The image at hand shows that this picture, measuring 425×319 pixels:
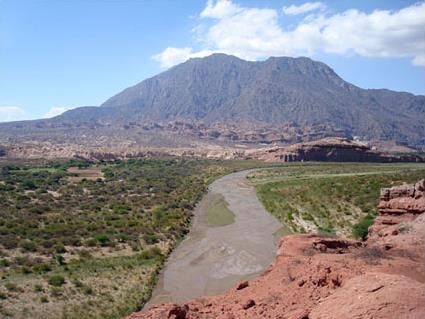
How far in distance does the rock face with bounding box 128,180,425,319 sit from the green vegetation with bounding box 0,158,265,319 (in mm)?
7694

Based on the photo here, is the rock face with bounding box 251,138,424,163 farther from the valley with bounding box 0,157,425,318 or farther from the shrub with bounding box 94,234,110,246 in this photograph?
the shrub with bounding box 94,234,110,246

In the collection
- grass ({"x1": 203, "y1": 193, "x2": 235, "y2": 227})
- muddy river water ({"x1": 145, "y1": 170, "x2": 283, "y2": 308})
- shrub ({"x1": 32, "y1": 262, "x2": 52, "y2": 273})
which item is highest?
shrub ({"x1": 32, "y1": 262, "x2": 52, "y2": 273})

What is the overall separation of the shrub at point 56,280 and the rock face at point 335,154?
102 meters

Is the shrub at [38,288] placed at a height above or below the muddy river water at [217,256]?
above

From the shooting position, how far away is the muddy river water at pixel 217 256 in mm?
25312

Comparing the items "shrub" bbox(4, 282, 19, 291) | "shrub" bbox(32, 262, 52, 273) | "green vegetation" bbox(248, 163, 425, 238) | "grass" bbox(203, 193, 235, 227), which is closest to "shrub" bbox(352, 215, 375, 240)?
"green vegetation" bbox(248, 163, 425, 238)

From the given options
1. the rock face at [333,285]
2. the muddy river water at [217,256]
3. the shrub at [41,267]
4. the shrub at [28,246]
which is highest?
the rock face at [333,285]

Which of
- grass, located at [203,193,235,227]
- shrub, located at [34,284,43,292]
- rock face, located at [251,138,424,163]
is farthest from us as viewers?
rock face, located at [251,138,424,163]

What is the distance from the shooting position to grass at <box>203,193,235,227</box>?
43594 mm

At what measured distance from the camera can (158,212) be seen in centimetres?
4578

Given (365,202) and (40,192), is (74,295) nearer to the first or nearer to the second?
(365,202)

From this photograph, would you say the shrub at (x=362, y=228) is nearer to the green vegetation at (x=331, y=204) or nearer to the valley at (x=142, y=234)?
the green vegetation at (x=331, y=204)

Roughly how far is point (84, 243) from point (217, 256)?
9558 mm

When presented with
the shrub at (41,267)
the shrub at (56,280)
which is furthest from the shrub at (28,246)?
the shrub at (56,280)
